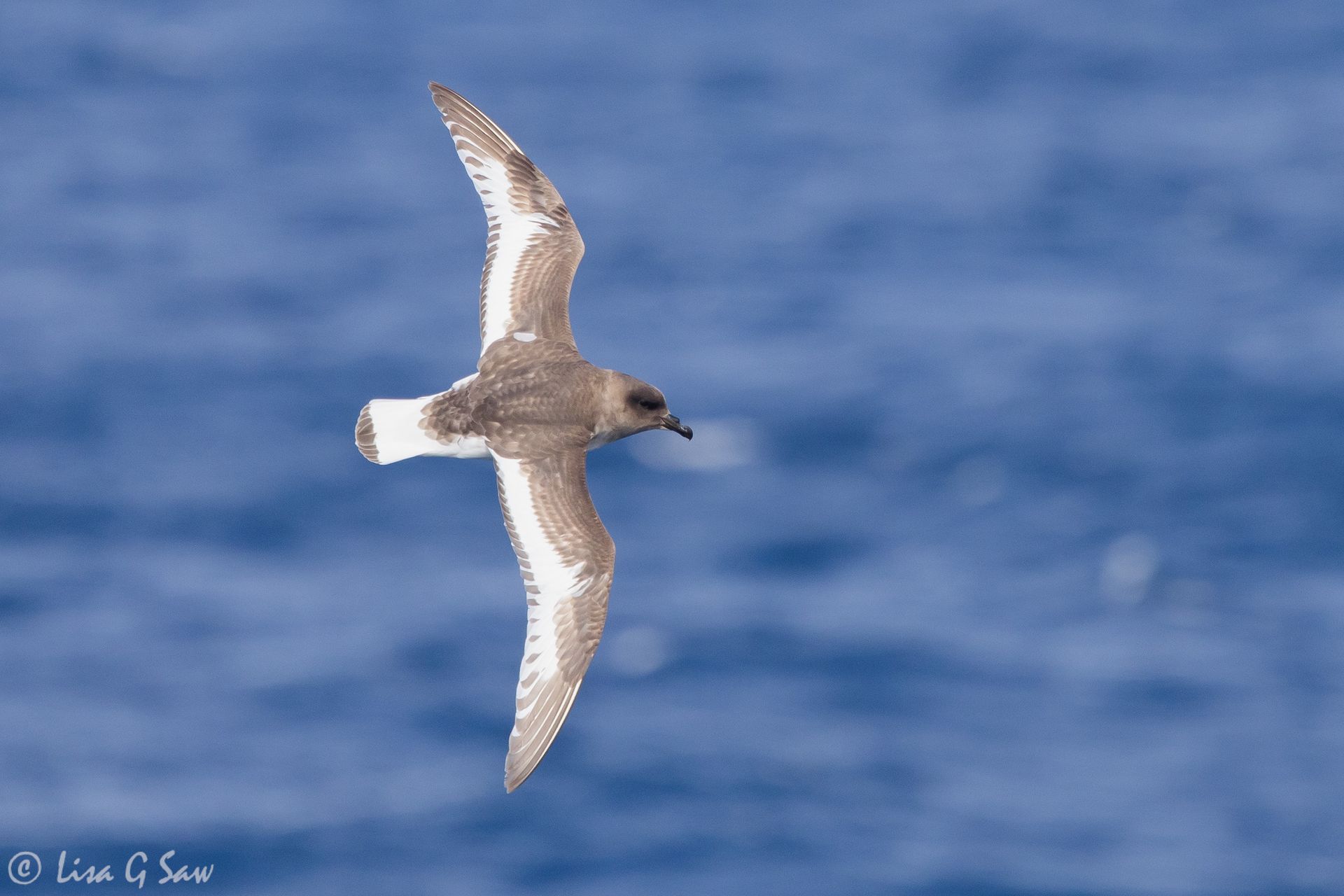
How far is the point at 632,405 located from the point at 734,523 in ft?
115

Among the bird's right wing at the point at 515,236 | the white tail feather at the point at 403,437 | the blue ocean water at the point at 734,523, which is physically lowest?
the white tail feather at the point at 403,437

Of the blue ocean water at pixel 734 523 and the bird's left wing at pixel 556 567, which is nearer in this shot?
the bird's left wing at pixel 556 567

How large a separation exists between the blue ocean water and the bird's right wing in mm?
29745

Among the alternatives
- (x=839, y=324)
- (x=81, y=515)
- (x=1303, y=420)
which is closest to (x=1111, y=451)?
(x=1303, y=420)

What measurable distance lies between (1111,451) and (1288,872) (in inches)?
474

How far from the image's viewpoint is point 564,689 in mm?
10719

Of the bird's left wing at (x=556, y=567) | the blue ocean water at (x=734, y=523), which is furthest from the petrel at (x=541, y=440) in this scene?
the blue ocean water at (x=734, y=523)

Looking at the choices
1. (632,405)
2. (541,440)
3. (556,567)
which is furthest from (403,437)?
(632,405)

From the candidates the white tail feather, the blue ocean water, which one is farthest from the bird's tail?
the blue ocean water

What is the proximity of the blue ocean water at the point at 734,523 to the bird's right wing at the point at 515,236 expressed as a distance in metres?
29.7

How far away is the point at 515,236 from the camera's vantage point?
42.0 ft

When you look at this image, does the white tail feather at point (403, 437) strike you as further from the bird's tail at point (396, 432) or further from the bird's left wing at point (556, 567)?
the bird's left wing at point (556, 567)

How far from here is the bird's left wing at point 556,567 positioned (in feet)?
35.4

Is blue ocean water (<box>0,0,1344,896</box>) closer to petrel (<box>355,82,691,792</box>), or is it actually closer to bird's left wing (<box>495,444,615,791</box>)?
petrel (<box>355,82,691,792</box>)
